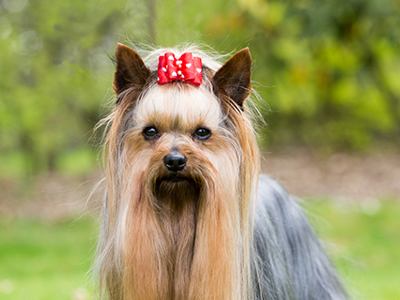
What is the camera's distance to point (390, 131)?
11.9 metres

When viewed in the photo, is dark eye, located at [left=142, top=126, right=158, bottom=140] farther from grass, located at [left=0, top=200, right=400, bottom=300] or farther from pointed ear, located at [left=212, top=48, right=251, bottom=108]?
grass, located at [left=0, top=200, right=400, bottom=300]

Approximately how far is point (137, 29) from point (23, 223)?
→ 5.66 meters

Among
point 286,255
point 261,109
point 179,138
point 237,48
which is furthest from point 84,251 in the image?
point 179,138

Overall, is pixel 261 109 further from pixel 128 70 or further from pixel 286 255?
pixel 128 70

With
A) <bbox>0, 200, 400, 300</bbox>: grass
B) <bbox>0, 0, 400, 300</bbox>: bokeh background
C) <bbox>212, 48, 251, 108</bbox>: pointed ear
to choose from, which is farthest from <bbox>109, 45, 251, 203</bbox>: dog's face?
<bbox>0, 200, 400, 300</bbox>: grass

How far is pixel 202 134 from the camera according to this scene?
264 cm

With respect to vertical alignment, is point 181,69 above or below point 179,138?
above

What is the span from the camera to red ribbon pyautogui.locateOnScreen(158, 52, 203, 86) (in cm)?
268

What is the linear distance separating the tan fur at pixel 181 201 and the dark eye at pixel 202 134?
0.03 meters

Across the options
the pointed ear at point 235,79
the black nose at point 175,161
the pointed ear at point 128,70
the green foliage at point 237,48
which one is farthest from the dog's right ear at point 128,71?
the green foliage at point 237,48

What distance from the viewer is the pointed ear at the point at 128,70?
8.60 feet

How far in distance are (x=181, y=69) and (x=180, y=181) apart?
55 cm

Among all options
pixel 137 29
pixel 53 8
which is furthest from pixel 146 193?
pixel 53 8

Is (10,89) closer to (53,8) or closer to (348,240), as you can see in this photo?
(53,8)
